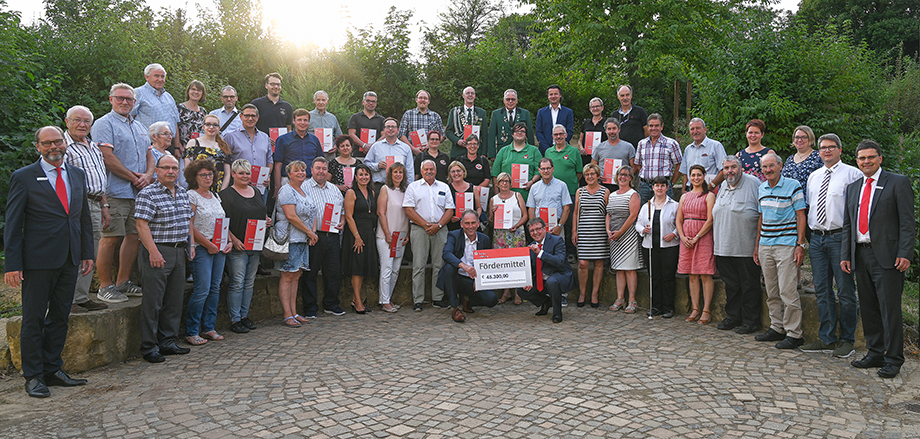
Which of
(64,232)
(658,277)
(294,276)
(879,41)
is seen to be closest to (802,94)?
(658,277)

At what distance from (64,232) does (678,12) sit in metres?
20.4

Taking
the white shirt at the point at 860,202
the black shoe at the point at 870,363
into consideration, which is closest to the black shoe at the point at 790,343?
the black shoe at the point at 870,363

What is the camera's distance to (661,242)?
825 centimetres

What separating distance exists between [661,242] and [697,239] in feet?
1.88

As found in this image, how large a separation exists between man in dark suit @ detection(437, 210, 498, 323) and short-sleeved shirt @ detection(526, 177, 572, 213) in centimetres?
101

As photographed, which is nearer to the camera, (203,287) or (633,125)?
(203,287)

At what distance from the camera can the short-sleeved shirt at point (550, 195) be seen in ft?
29.3

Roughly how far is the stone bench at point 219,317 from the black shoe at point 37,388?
46 cm

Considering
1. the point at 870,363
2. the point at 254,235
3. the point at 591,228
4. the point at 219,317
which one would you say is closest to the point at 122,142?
the point at 254,235

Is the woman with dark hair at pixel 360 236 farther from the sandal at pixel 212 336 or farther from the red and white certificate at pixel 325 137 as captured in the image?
the sandal at pixel 212 336

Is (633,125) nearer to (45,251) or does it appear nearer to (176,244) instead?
(176,244)

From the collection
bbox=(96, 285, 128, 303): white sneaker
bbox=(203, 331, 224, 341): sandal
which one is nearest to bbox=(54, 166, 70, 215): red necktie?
bbox=(96, 285, 128, 303): white sneaker

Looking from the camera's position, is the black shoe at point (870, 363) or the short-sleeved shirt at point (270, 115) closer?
the black shoe at point (870, 363)

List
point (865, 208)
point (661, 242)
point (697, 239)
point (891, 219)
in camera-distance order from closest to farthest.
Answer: point (891, 219)
point (865, 208)
point (697, 239)
point (661, 242)
